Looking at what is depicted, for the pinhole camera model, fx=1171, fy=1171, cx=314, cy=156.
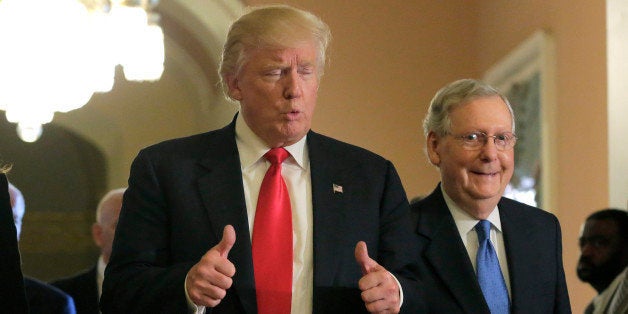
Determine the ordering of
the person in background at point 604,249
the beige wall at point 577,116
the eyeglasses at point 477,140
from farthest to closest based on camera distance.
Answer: the beige wall at point 577,116 < the person in background at point 604,249 < the eyeglasses at point 477,140

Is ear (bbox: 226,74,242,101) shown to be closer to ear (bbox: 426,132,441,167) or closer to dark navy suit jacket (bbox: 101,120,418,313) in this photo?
dark navy suit jacket (bbox: 101,120,418,313)

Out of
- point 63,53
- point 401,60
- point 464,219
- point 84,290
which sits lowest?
point 84,290

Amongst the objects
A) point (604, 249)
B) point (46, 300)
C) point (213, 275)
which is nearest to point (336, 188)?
point (213, 275)

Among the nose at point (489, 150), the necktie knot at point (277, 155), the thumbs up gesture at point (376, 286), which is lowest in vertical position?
the thumbs up gesture at point (376, 286)

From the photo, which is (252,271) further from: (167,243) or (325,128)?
(325,128)

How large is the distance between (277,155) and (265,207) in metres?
0.14

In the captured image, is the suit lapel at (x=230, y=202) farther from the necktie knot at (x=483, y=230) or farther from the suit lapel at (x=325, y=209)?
the necktie knot at (x=483, y=230)

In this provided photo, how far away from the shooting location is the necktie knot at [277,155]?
2.76 meters

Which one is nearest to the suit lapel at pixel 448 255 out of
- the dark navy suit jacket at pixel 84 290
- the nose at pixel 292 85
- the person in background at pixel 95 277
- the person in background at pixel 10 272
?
the nose at pixel 292 85

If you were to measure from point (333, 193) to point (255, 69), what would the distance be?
34 centimetres

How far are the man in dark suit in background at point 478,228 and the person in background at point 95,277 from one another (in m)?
2.64

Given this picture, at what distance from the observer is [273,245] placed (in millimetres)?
2668

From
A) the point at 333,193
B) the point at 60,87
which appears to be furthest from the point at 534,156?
the point at 333,193

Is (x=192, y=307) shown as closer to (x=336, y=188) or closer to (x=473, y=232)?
(x=336, y=188)
